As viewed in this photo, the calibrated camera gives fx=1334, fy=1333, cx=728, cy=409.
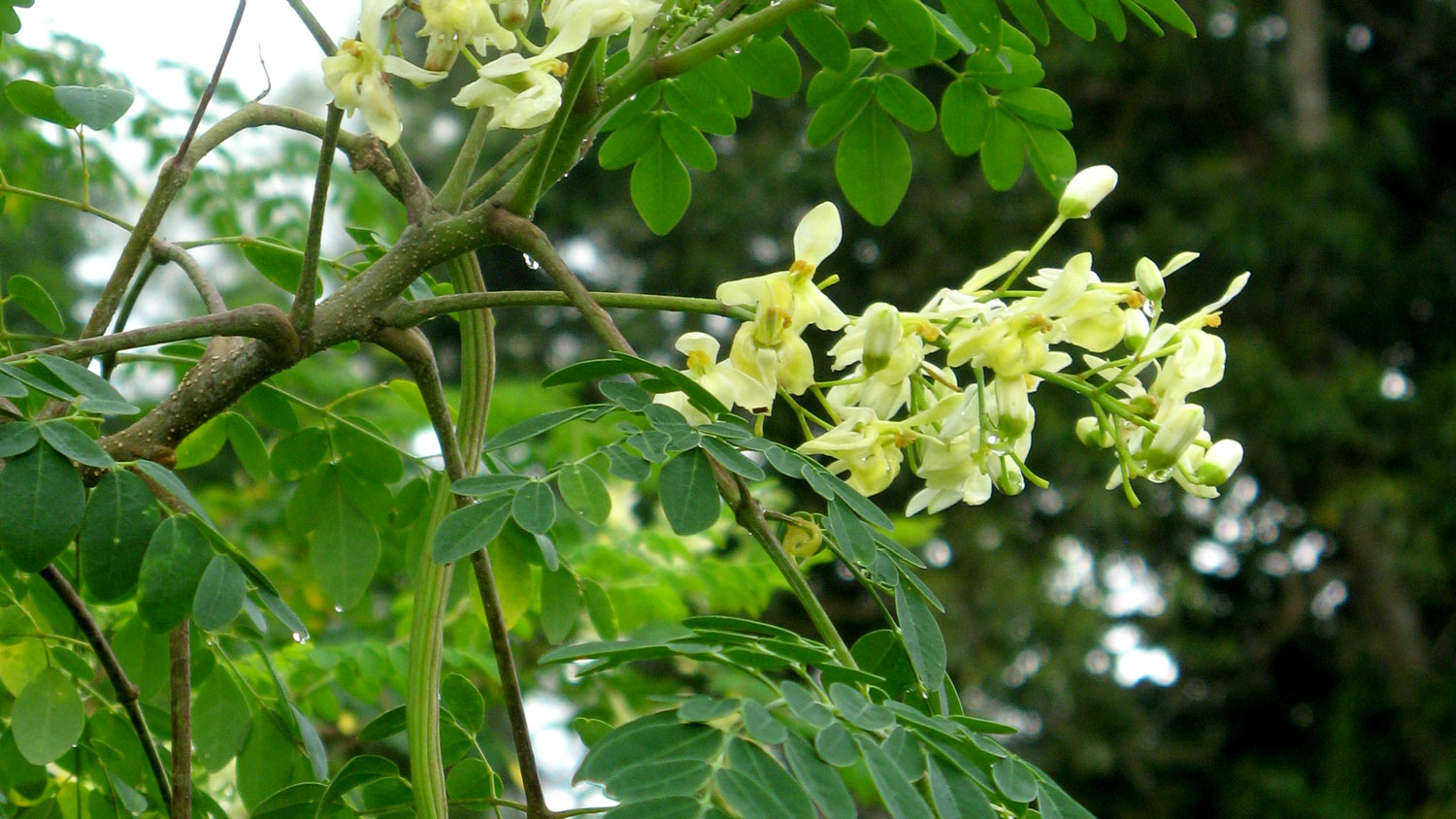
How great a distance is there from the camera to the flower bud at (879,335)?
1.85 feet

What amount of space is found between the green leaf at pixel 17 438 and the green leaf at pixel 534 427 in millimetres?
182

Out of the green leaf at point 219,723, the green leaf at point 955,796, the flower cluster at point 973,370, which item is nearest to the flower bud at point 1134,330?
the flower cluster at point 973,370

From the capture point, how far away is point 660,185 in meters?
0.86

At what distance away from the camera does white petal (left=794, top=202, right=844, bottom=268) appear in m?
0.60

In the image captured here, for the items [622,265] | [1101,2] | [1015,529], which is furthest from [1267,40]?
[1101,2]

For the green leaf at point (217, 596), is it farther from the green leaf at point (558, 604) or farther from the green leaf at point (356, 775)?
the green leaf at point (558, 604)

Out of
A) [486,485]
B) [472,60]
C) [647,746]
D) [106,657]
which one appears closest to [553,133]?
[472,60]

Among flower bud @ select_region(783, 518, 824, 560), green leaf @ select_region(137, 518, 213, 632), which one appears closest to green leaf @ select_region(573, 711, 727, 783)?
flower bud @ select_region(783, 518, 824, 560)

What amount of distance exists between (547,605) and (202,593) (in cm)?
27

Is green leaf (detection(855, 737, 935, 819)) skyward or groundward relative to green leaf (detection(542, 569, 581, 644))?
groundward

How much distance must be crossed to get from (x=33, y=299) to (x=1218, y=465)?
0.68 m

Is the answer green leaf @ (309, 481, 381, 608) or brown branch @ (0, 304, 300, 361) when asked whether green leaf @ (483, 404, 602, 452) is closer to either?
brown branch @ (0, 304, 300, 361)

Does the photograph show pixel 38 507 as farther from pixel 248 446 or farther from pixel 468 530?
pixel 248 446

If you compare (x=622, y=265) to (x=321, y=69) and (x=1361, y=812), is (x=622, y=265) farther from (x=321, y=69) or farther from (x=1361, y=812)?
(x=321, y=69)
